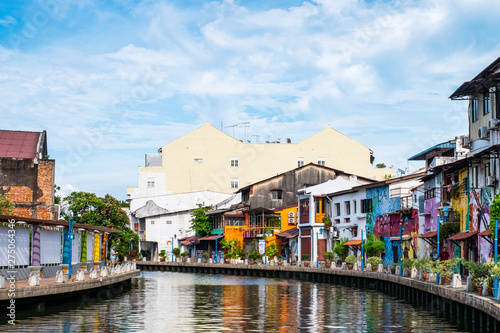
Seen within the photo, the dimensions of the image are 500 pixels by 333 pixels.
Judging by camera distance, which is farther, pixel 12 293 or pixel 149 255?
pixel 149 255

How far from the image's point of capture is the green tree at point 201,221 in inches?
4027

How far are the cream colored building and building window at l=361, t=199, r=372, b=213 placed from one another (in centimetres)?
3217

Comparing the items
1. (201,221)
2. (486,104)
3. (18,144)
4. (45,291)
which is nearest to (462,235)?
(486,104)

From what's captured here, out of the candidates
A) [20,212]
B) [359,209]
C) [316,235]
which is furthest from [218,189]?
[20,212]

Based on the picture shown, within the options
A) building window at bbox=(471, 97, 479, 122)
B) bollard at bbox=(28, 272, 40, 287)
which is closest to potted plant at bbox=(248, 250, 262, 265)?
building window at bbox=(471, 97, 479, 122)

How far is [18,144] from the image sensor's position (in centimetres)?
7044

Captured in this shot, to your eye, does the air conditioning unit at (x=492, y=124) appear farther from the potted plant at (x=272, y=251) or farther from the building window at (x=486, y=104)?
the potted plant at (x=272, y=251)

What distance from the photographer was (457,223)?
48.8 metres

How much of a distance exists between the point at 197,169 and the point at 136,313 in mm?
73414

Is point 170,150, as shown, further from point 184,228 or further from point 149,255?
point 149,255

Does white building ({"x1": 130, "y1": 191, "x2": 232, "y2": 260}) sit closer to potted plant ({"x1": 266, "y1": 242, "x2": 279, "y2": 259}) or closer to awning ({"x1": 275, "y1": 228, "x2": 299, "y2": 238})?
awning ({"x1": 275, "y1": 228, "x2": 299, "y2": 238})

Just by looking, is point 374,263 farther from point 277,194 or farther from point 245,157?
point 245,157

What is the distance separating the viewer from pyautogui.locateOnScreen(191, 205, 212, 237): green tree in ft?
336

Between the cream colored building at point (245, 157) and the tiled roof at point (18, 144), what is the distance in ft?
116
